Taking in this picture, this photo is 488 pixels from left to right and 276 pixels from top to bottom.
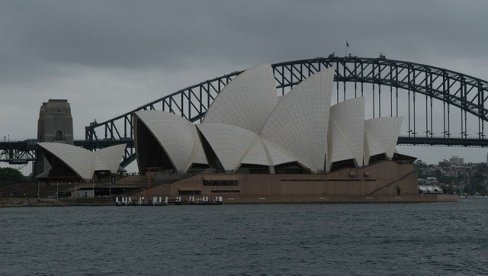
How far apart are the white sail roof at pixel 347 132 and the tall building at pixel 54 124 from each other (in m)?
46.3

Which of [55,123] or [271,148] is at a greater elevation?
[55,123]

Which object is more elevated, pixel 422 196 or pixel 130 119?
pixel 130 119

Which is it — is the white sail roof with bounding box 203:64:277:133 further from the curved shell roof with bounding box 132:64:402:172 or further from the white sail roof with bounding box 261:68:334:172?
the white sail roof with bounding box 261:68:334:172

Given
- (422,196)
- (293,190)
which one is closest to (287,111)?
(293,190)

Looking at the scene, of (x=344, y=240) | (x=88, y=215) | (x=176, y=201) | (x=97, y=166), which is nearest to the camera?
(x=344, y=240)

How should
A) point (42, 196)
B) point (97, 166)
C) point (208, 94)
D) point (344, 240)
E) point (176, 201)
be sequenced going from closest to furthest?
point (344, 240), point (176, 201), point (42, 196), point (97, 166), point (208, 94)

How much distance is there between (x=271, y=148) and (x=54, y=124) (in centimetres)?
4587

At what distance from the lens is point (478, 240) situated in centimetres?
4934

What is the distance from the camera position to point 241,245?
45.2 meters

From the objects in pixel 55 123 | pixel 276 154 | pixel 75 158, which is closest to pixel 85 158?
pixel 75 158

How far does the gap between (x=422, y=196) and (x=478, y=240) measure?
57.4 m

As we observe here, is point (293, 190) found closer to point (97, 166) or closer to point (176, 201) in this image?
point (176, 201)

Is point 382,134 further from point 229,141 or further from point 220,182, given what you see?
point 220,182

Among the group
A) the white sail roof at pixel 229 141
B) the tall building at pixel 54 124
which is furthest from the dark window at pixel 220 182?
the tall building at pixel 54 124
